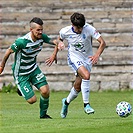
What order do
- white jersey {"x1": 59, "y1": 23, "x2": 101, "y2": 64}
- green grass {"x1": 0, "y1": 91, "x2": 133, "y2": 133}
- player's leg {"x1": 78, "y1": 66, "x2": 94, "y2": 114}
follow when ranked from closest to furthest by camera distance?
green grass {"x1": 0, "y1": 91, "x2": 133, "y2": 133}
player's leg {"x1": 78, "y1": 66, "x2": 94, "y2": 114}
white jersey {"x1": 59, "y1": 23, "x2": 101, "y2": 64}

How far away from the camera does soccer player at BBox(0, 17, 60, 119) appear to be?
1248cm

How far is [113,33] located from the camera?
22.3 meters

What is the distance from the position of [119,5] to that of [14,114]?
9.58 m

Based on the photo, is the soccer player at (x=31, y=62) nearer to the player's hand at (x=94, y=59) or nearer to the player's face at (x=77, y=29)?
the player's face at (x=77, y=29)

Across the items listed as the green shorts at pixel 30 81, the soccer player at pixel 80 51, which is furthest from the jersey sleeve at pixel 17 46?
the soccer player at pixel 80 51

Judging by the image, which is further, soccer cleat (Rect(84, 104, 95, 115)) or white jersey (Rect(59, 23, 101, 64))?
white jersey (Rect(59, 23, 101, 64))

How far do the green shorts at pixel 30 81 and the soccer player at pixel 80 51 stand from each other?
28.1 inches

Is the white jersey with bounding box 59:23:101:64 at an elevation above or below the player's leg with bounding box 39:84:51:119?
above

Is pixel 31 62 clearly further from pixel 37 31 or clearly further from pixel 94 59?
pixel 94 59

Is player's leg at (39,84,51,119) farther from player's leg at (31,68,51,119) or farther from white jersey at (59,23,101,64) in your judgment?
white jersey at (59,23,101,64)

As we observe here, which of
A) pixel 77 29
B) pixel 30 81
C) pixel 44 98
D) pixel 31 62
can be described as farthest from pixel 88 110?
pixel 77 29

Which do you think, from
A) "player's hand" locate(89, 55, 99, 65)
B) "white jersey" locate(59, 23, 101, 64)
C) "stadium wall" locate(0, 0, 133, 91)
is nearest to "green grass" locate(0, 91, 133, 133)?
"player's hand" locate(89, 55, 99, 65)

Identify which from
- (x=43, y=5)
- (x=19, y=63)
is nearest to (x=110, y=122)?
(x=19, y=63)

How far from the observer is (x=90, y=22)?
883 inches
